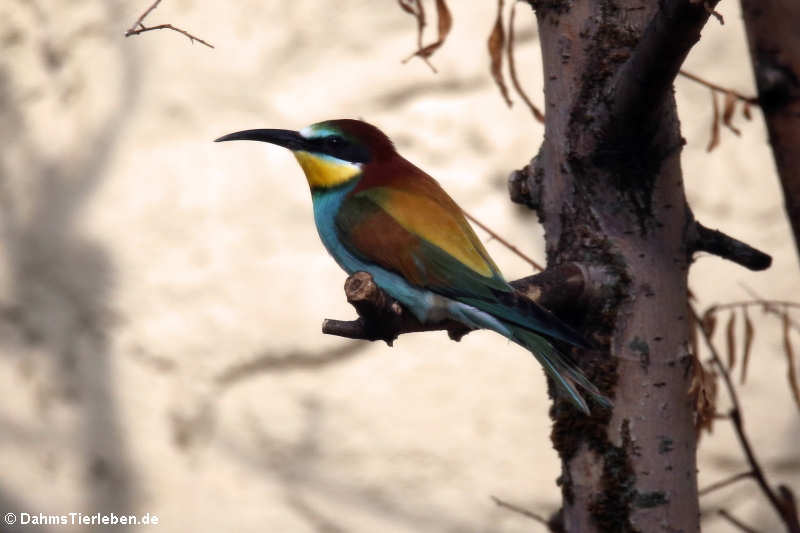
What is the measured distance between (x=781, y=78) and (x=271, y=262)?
6.57 feet

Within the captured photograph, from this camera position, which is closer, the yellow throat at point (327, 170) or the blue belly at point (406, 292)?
the blue belly at point (406, 292)

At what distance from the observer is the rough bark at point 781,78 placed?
1602 millimetres

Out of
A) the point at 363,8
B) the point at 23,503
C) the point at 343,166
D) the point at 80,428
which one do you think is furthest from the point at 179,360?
the point at 343,166

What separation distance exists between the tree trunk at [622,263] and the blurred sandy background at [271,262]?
5.66 feet

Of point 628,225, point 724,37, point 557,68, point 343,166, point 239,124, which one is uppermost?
point 724,37

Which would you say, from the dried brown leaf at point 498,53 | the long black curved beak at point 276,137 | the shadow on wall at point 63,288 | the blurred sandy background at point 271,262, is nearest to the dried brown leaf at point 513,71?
the dried brown leaf at point 498,53

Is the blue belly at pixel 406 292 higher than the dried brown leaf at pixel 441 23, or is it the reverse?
the dried brown leaf at pixel 441 23

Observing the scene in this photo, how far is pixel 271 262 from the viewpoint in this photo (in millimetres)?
3314

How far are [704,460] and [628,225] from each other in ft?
6.65

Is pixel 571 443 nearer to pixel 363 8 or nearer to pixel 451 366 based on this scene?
pixel 451 366

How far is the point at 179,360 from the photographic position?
133 inches

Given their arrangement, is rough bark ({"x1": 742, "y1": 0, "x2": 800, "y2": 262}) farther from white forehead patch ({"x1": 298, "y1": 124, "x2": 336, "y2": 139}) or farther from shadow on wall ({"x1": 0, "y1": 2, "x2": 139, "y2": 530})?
shadow on wall ({"x1": 0, "y1": 2, "x2": 139, "y2": 530})

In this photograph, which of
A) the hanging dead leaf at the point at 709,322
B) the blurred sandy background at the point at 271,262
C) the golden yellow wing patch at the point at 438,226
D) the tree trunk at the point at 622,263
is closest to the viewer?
the tree trunk at the point at 622,263

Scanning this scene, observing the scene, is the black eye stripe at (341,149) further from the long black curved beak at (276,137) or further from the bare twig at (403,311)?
the bare twig at (403,311)
